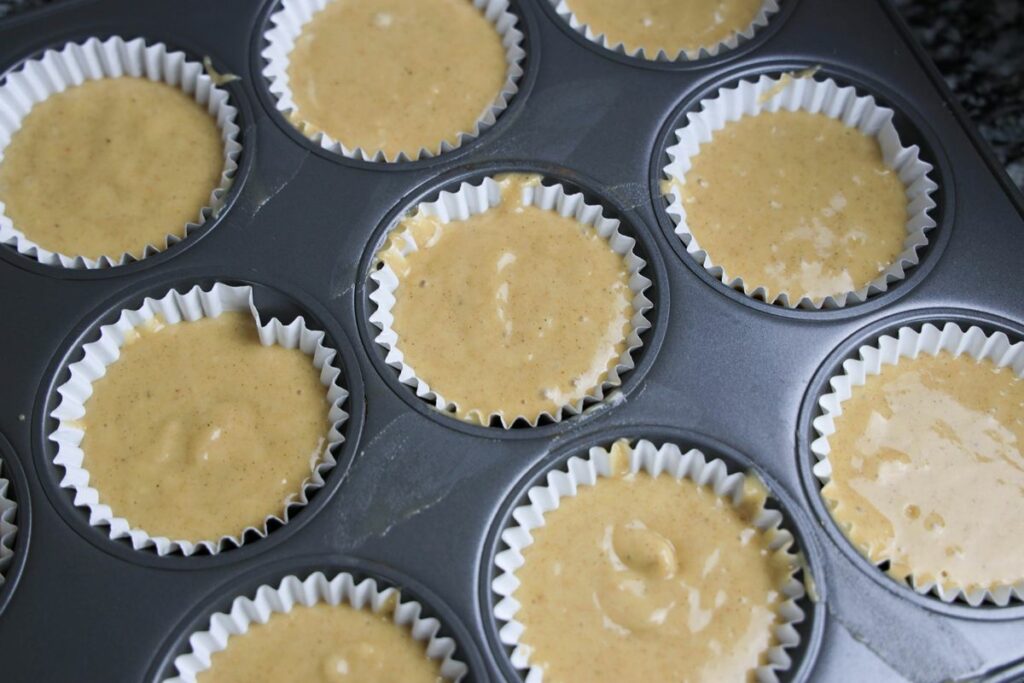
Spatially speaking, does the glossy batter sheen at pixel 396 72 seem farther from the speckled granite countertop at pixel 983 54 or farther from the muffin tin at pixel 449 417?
the speckled granite countertop at pixel 983 54

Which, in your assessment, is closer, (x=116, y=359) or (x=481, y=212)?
(x=116, y=359)

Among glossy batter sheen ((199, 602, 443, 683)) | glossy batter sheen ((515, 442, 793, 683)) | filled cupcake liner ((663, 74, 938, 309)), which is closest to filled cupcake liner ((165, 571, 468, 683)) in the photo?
glossy batter sheen ((199, 602, 443, 683))

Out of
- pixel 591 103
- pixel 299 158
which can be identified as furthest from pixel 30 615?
pixel 591 103

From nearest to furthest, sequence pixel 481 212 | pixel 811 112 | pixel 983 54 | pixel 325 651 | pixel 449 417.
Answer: pixel 325 651 < pixel 449 417 < pixel 481 212 < pixel 811 112 < pixel 983 54

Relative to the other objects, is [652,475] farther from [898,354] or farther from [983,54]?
[983,54]

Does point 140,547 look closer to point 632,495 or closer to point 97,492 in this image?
point 97,492

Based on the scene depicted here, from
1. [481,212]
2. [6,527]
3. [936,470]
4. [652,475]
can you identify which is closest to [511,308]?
[481,212]
